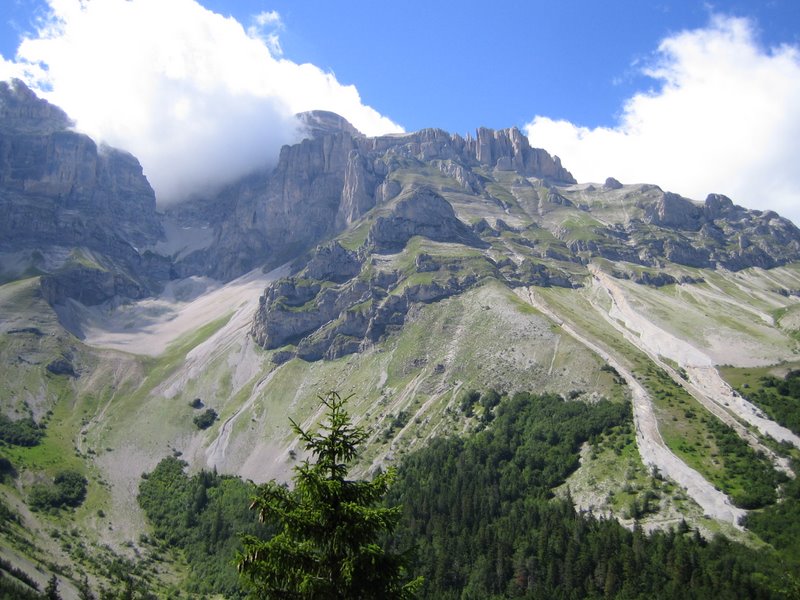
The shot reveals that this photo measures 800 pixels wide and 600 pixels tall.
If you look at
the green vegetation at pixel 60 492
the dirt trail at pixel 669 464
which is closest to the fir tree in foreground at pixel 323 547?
the dirt trail at pixel 669 464

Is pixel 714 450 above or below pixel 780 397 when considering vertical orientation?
below

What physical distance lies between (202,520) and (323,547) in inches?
6629

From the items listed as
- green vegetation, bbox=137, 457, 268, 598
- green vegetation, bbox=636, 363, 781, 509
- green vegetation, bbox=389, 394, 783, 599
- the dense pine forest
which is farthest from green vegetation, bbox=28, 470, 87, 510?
green vegetation, bbox=636, 363, 781, 509

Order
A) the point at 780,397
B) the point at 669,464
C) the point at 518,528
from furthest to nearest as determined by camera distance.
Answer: the point at 780,397
the point at 669,464
the point at 518,528

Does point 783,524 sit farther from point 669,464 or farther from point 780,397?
point 780,397

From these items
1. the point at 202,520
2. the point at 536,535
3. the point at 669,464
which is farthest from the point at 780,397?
the point at 202,520

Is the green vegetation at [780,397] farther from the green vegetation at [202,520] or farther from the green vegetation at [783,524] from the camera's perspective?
the green vegetation at [202,520]

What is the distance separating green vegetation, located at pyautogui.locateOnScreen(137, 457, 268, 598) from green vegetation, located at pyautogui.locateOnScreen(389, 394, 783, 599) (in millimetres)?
42535

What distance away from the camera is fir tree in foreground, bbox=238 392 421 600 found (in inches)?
782

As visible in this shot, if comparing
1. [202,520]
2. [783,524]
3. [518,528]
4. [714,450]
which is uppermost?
[714,450]

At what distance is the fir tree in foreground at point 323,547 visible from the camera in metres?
19.9

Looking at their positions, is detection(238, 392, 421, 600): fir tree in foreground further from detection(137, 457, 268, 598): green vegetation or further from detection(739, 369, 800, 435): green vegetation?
detection(739, 369, 800, 435): green vegetation

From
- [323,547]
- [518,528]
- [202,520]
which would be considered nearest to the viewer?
[323,547]

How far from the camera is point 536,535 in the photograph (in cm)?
11688
